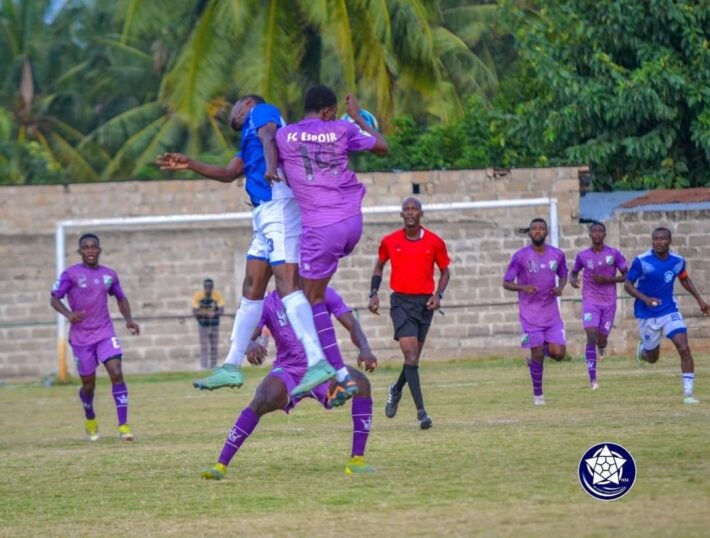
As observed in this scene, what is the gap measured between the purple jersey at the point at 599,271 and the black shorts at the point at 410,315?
5.71 m

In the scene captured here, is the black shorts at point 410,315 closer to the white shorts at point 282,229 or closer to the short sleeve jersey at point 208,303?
the white shorts at point 282,229

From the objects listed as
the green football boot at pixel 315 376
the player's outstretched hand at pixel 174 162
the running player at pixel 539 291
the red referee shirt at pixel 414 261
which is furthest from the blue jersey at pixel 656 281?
the player's outstretched hand at pixel 174 162

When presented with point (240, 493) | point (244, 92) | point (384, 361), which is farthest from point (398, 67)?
point (240, 493)

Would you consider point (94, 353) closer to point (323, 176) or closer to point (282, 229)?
point (282, 229)

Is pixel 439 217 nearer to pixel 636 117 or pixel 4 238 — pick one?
pixel 636 117

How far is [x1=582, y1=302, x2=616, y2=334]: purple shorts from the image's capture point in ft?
68.2

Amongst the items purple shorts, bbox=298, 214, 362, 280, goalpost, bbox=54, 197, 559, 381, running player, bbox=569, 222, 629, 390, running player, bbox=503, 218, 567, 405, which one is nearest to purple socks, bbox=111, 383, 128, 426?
running player, bbox=503, 218, 567, 405

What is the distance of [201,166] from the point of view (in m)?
10.8

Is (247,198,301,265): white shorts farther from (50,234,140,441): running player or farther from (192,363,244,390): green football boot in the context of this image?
(50,234,140,441): running player

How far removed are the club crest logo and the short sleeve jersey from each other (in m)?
18.3

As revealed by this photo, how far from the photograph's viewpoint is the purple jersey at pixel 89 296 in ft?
52.9

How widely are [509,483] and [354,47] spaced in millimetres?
23714

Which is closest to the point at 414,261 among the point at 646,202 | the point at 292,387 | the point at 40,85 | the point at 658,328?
the point at 658,328

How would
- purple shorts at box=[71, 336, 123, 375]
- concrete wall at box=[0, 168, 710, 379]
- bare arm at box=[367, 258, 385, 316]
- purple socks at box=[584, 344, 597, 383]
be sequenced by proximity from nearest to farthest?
bare arm at box=[367, 258, 385, 316] < purple shorts at box=[71, 336, 123, 375] < purple socks at box=[584, 344, 597, 383] < concrete wall at box=[0, 168, 710, 379]
